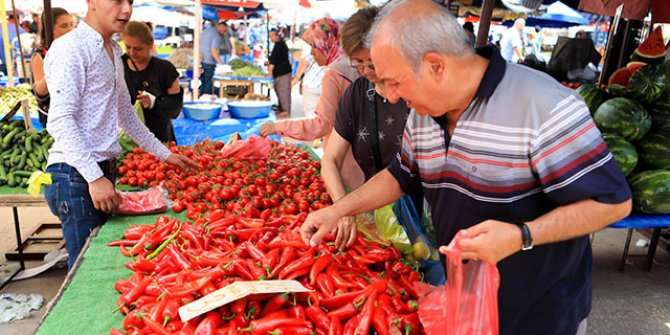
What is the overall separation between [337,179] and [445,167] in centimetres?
121

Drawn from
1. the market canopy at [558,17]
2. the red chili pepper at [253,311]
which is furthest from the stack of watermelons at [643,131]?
the market canopy at [558,17]

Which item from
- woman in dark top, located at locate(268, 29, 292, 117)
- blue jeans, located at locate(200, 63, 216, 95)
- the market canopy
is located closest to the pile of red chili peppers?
woman in dark top, located at locate(268, 29, 292, 117)

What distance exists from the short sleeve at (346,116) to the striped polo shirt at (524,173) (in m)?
0.98

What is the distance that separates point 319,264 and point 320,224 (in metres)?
0.19

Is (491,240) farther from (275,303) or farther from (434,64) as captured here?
(275,303)

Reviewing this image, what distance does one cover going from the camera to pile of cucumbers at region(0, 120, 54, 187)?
153 inches

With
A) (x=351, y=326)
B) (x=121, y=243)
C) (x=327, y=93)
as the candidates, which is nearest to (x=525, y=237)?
(x=351, y=326)

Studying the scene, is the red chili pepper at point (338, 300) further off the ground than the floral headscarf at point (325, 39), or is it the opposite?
the floral headscarf at point (325, 39)

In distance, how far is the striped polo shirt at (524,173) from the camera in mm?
1412

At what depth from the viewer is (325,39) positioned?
11.7 feet

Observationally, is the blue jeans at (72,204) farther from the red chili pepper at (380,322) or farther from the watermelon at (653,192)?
the watermelon at (653,192)

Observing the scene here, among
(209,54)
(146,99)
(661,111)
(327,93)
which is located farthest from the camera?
(209,54)

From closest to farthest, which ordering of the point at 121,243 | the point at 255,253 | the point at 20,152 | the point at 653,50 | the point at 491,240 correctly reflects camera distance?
the point at 491,240 < the point at 255,253 < the point at 121,243 < the point at 20,152 < the point at 653,50

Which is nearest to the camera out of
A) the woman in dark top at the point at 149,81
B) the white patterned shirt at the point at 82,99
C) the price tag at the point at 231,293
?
the price tag at the point at 231,293
